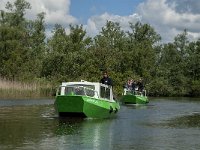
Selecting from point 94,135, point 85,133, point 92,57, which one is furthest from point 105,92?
point 92,57

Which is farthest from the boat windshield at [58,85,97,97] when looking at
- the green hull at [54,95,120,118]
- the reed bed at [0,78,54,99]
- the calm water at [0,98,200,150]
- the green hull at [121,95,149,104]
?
the reed bed at [0,78,54,99]

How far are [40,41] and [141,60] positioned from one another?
24895 millimetres

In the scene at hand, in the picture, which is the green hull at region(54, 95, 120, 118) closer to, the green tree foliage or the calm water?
the calm water

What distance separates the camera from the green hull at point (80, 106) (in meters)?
27.7

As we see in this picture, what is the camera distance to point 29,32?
107812 millimetres

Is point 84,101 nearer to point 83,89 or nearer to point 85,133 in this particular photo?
point 83,89

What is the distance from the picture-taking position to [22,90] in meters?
56.8

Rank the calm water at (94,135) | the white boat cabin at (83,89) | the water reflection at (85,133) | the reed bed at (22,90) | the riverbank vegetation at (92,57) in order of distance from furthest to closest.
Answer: the riverbank vegetation at (92,57) → the reed bed at (22,90) → the white boat cabin at (83,89) → the water reflection at (85,133) → the calm water at (94,135)

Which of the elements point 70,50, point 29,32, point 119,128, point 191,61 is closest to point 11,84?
point 70,50

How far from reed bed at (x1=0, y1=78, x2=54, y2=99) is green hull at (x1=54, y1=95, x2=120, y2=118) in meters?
27.3

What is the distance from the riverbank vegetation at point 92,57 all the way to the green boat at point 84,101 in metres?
27.8

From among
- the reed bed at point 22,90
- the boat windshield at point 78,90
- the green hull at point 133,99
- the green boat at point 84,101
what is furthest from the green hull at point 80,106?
the reed bed at point 22,90

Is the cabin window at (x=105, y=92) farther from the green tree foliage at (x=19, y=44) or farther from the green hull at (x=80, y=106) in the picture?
the green tree foliage at (x=19, y=44)

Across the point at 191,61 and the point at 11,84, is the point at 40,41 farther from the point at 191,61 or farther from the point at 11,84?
the point at 11,84
